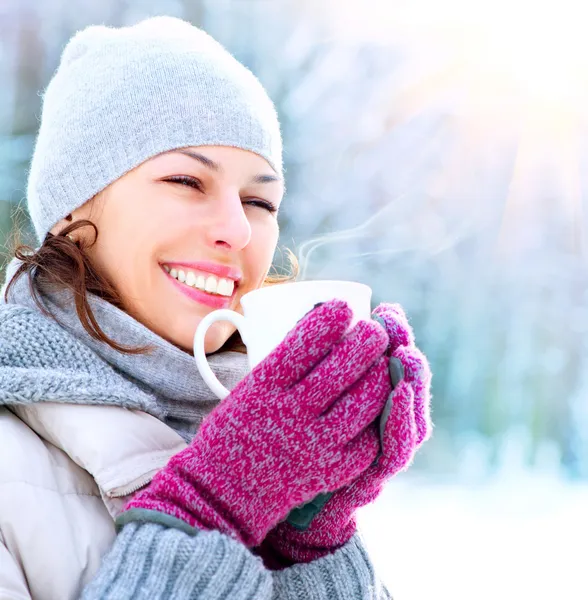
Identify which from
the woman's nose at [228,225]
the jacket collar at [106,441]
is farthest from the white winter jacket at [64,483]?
Answer: the woman's nose at [228,225]

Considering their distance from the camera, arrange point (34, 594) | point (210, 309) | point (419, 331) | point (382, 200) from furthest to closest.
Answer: point (419, 331) < point (382, 200) < point (210, 309) < point (34, 594)

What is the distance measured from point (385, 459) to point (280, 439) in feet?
0.44

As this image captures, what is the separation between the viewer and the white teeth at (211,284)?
2.87ft

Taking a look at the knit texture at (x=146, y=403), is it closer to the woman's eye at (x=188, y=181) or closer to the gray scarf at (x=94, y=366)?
the gray scarf at (x=94, y=366)

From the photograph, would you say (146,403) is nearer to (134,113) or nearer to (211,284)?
(211,284)

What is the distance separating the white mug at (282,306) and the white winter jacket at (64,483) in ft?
0.61

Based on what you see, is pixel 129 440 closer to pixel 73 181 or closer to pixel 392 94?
pixel 73 181

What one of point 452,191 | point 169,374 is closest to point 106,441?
A: point 169,374

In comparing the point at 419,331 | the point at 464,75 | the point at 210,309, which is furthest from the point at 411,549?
the point at 464,75

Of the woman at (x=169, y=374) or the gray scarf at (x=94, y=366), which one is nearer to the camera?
the woman at (x=169, y=374)

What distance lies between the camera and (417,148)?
232 cm

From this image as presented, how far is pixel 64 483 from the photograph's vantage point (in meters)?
0.72

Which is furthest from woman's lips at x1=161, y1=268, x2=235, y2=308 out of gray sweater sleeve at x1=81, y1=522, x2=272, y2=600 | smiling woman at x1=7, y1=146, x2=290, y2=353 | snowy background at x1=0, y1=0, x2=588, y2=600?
snowy background at x1=0, y1=0, x2=588, y2=600

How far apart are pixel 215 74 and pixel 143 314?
15.0 inches
